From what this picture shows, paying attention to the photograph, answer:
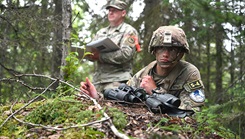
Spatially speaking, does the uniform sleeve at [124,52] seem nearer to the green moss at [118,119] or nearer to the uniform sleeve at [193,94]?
the uniform sleeve at [193,94]

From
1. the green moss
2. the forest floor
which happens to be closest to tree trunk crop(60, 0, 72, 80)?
the forest floor

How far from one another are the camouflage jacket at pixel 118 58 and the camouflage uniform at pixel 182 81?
161cm

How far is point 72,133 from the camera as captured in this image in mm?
2969

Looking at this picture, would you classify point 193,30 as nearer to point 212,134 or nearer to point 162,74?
point 162,74

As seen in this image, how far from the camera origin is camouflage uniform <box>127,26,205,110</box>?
4504mm

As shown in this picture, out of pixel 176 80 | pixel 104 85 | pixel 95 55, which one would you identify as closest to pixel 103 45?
pixel 95 55

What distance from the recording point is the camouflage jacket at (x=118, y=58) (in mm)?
6660

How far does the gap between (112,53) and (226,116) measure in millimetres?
2547

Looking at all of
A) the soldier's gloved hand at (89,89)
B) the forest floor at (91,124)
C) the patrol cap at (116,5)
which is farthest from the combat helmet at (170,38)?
the patrol cap at (116,5)

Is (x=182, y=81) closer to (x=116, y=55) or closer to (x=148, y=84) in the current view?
(x=148, y=84)

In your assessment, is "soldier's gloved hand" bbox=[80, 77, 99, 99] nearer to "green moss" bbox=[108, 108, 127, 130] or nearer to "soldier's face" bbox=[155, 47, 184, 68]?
"soldier's face" bbox=[155, 47, 184, 68]

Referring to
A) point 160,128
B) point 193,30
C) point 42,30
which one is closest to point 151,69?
point 160,128

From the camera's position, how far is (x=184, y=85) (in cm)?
469

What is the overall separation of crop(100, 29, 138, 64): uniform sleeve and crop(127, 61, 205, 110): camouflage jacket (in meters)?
1.52
